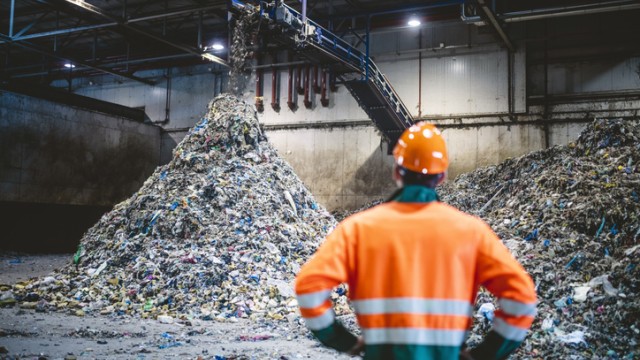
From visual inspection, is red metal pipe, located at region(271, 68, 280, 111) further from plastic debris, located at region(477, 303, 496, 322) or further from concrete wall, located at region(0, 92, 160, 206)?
plastic debris, located at region(477, 303, 496, 322)

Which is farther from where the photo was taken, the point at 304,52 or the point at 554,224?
the point at 304,52

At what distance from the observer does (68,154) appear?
15.3 metres

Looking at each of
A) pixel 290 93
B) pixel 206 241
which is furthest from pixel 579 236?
pixel 290 93

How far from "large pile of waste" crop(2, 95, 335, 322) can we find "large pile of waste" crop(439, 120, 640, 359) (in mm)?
3285

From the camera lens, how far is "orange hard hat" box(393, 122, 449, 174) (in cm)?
167

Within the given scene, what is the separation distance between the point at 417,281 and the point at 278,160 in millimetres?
9884

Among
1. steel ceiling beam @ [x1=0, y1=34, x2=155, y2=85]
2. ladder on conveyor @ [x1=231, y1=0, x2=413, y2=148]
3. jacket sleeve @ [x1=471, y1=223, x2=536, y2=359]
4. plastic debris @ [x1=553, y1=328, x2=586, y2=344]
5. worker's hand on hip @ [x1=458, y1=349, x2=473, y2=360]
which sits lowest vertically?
plastic debris @ [x1=553, y1=328, x2=586, y2=344]

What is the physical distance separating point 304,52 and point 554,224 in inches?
252

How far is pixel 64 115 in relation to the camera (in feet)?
50.2

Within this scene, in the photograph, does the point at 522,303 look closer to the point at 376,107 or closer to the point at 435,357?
the point at 435,357

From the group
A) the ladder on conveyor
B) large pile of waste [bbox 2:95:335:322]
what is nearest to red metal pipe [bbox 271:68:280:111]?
the ladder on conveyor

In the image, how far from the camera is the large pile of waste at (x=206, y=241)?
289 inches

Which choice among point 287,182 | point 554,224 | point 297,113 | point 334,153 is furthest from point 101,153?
point 554,224

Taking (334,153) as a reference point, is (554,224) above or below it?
below
